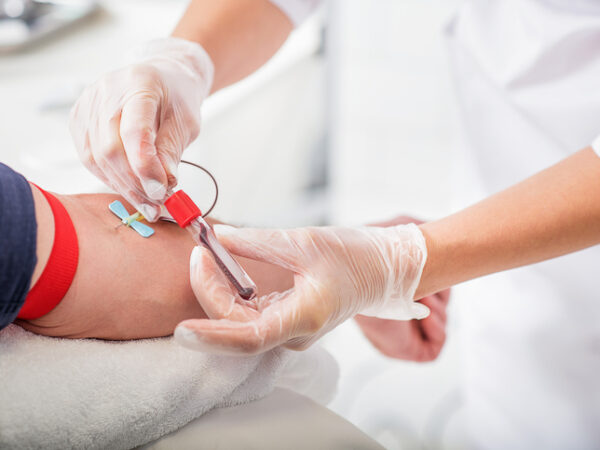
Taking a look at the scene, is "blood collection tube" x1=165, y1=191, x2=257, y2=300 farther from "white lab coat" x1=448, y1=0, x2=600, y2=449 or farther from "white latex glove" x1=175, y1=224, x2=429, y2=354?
"white lab coat" x1=448, y1=0, x2=600, y2=449

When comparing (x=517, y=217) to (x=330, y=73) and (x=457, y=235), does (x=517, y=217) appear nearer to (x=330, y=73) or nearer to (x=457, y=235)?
(x=457, y=235)

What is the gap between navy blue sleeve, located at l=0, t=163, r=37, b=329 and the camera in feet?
1.73

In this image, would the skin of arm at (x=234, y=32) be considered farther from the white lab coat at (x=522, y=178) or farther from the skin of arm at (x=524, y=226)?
the skin of arm at (x=524, y=226)

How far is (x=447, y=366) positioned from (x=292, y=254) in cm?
118

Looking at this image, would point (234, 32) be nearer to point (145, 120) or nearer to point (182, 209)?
point (145, 120)

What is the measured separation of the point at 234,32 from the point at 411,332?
0.67 metres

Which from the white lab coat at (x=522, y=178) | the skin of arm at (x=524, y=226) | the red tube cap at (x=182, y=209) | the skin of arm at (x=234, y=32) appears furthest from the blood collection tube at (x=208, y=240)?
the white lab coat at (x=522, y=178)

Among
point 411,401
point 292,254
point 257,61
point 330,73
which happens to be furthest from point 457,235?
point 330,73

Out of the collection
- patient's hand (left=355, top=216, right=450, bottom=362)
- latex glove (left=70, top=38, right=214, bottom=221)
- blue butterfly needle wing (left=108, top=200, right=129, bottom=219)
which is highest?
latex glove (left=70, top=38, right=214, bottom=221)

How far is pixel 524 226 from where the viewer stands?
0.67 meters

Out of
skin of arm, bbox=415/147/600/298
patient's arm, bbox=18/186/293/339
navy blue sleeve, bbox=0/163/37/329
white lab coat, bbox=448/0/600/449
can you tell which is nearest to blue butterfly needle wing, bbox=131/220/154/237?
patient's arm, bbox=18/186/293/339

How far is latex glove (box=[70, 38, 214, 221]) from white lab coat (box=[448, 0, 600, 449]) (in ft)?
1.98

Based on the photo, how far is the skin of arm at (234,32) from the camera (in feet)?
3.04

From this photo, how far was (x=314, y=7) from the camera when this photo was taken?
107 cm
